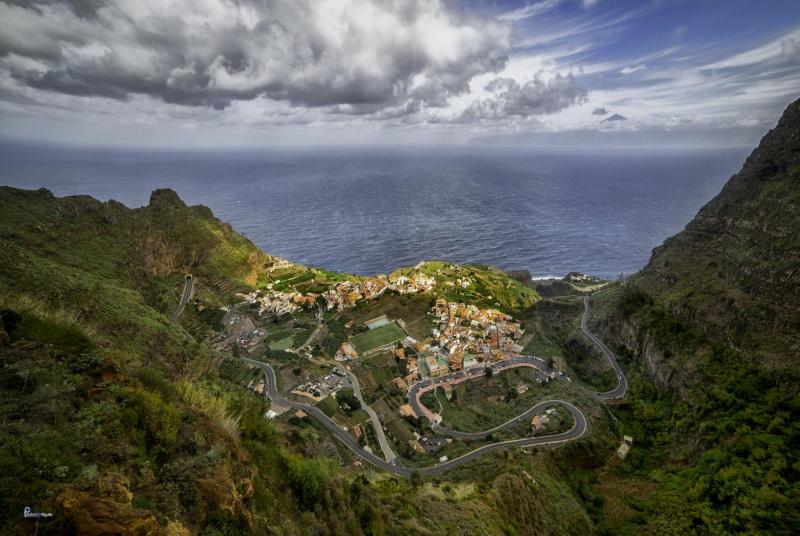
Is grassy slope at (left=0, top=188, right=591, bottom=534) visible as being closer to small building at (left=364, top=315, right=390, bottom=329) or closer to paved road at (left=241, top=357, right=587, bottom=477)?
paved road at (left=241, top=357, right=587, bottom=477)

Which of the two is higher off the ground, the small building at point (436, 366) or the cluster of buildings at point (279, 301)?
the cluster of buildings at point (279, 301)

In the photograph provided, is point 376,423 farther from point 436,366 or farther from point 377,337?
point 377,337

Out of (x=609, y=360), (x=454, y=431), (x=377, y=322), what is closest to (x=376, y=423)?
(x=454, y=431)

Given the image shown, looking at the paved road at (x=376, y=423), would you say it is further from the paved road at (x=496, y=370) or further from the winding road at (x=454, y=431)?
the paved road at (x=496, y=370)

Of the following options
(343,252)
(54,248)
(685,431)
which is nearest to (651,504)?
(685,431)

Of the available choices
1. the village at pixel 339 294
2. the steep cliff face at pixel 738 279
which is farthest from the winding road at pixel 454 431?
the village at pixel 339 294

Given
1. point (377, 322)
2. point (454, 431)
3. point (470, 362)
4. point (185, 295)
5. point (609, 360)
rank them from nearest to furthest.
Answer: point (454, 431) < point (609, 360) < point (470, 362) < point (377, 322) < point (185, 295)
